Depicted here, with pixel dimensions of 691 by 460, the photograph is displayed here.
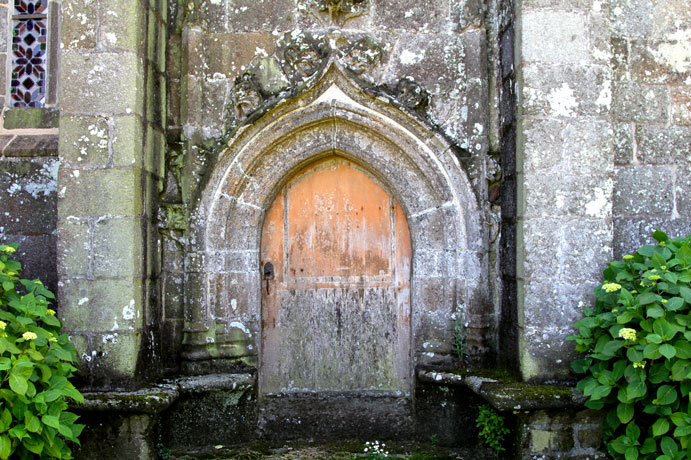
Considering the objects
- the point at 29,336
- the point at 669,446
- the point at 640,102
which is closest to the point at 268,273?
the point at 29,336

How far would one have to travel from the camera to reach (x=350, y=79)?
3678 millimetres

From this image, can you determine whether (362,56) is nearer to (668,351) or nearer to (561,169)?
(561,169)

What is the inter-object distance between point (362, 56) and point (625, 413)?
102 inches

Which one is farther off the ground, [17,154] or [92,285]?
[17,154]

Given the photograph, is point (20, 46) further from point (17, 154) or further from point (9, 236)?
point (9, 236)

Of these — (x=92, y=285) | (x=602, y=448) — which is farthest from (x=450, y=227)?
(x=92, y=285)

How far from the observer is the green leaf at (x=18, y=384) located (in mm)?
2412

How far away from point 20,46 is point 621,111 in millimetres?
4082

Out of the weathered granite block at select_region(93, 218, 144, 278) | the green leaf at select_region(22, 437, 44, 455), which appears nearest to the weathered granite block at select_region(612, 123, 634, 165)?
the weathered granite block at select_region(93, 218, 144, 278)

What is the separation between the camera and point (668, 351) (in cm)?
255

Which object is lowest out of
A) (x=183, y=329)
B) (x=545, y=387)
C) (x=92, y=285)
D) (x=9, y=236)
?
(x=545, y=387)

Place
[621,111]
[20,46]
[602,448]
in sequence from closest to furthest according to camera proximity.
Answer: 1. [602,448]
2. [621,111]
3. [20,46]

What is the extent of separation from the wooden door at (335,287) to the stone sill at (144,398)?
601mm

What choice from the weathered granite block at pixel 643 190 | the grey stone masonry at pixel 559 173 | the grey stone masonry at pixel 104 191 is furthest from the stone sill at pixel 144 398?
the weathered granite block at pixel 643 190
